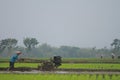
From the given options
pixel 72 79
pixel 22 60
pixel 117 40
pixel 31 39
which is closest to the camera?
pixel 72 79

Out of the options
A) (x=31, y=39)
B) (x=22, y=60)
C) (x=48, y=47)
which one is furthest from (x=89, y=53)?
(x=22, y=60)

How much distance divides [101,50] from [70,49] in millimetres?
22646

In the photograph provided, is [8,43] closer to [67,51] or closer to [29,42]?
[29,42]

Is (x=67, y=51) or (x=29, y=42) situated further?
(x=67, y=51)

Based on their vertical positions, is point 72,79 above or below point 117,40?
below

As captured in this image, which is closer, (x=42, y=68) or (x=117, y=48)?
(x=42, y=68)

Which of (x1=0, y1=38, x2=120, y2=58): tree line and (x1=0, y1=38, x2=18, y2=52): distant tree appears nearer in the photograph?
(x1=0, y1=38, x2=18, y2=52): distant tree

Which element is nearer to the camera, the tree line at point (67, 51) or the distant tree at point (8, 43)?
the distant tree at point (8, 43)

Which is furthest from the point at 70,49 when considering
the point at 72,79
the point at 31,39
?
the point at 72,79

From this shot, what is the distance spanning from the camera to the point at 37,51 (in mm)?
168625

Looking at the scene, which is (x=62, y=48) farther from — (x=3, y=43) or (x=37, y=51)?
(x=3, y=43)

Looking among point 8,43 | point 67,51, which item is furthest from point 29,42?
point 67,51

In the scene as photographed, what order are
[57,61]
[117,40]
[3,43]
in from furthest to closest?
[117,40] → [3,43] → [57,61]

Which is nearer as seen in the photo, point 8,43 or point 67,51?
point 8,43
